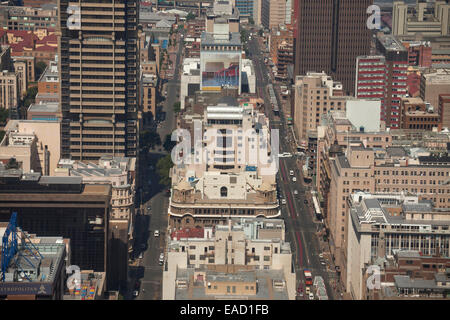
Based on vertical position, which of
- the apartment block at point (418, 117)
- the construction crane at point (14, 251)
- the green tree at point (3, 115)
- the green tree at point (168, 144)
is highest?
the apartment block at point (418, 117)

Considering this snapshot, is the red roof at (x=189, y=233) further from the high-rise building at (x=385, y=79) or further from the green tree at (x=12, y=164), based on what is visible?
the high-rise building at (x=385, y=79)

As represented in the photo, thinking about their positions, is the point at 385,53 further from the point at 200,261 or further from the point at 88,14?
the point at 200,261

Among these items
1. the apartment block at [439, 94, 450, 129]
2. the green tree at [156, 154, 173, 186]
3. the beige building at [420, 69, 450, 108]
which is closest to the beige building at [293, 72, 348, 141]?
the beige building at [420, 69, 450, 108]

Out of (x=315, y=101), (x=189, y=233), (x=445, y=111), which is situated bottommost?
(x=189, y=233)

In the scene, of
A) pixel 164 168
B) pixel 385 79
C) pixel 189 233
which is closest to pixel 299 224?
pixel 164 168

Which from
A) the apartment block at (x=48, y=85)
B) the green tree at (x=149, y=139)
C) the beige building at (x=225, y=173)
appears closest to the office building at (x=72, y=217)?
the beige building at (x=225, y=173)

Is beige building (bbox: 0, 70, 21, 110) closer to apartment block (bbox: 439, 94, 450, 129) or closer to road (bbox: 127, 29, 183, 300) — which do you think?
road (bbox: 127, 29, 183, 300)

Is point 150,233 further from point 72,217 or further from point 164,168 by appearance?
point 72,217
